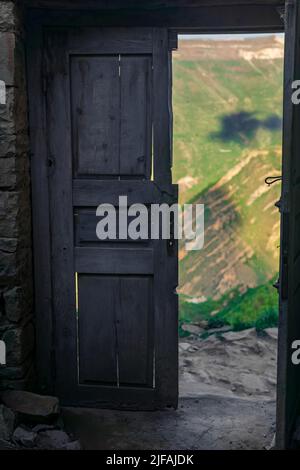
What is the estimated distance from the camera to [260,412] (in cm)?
420

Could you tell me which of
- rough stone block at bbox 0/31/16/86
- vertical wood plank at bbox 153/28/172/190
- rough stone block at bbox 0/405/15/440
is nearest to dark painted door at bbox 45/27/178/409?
vertical wood plank at bbox 153/28/172/190

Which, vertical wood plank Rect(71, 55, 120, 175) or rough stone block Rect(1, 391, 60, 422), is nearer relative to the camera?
rough stone block Rect(1, 391, 60, 422)

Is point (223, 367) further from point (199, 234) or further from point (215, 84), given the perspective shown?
point (215, 84)

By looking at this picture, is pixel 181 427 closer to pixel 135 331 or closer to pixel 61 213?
pixel 135 331

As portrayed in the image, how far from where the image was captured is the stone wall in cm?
355

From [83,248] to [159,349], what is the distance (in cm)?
87

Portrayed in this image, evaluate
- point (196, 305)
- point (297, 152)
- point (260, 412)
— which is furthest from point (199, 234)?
point (297, 152)

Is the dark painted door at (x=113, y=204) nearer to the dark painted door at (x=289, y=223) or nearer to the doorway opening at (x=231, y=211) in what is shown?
the doorway opening at (x=231, y=211)

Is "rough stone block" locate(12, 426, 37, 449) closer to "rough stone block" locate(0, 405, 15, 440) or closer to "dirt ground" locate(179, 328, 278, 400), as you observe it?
"rough stone block" locate(0, 405, 15, 440)

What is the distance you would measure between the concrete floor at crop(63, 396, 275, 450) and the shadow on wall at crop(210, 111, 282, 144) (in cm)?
819

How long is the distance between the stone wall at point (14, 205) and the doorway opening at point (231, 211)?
147cm

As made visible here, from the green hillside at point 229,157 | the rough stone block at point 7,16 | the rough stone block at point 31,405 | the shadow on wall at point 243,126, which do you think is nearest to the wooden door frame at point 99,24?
the rough stone block at point 7,16

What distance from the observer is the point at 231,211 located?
32.2 feet

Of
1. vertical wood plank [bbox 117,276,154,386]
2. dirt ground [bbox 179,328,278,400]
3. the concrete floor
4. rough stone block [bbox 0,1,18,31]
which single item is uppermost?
rough stone block [bbox 0,1,18,31]
